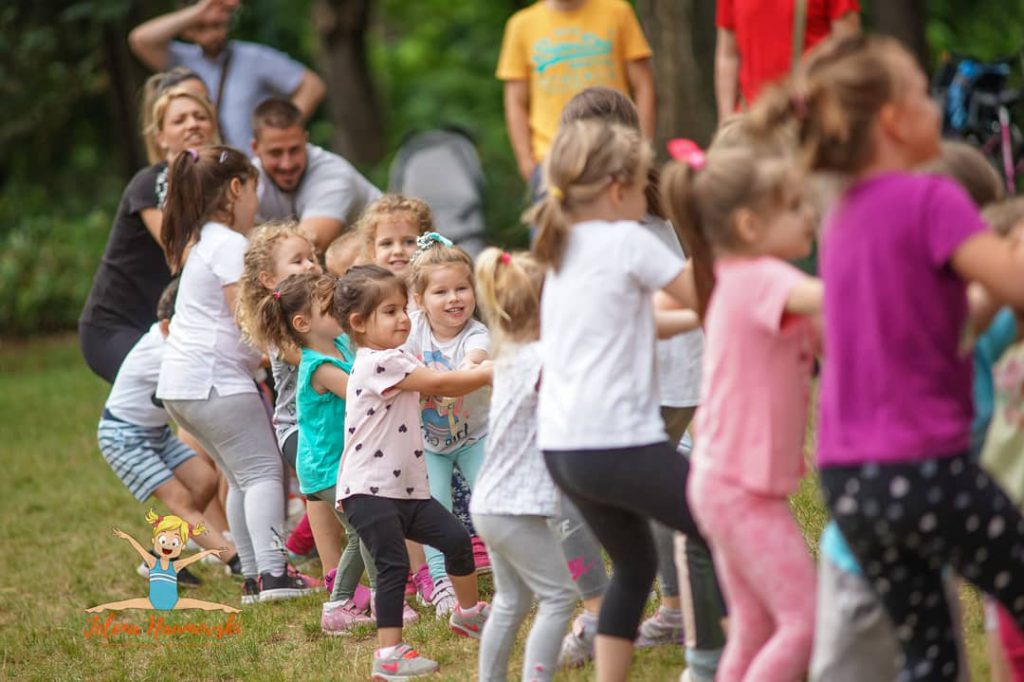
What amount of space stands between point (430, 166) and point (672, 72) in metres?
2.03

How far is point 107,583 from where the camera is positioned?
6719 millimetres

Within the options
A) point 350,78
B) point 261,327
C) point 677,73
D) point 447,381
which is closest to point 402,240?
point 261,327

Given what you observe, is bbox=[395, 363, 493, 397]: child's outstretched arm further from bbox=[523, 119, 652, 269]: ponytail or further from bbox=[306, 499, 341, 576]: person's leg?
bbox=[306, 499, 341, 576]: person's leg

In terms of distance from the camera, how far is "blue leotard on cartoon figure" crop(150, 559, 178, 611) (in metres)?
5.81

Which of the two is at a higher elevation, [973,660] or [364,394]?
[364,394]

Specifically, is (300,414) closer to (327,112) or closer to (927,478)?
(927,478)

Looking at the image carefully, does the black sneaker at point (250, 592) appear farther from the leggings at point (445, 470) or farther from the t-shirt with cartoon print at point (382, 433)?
the t-shirt with cartoon print at point (382, 433)

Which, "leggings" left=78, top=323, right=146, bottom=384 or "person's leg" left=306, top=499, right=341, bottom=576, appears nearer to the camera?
"person's leg" left=306, top=499, right=341, bottom=576

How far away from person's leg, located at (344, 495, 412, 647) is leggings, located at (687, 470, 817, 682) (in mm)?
1599

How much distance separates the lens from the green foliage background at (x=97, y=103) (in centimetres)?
1709

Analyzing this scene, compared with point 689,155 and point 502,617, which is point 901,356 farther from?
point 502,617

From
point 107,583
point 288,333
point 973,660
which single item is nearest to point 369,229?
point 288,333

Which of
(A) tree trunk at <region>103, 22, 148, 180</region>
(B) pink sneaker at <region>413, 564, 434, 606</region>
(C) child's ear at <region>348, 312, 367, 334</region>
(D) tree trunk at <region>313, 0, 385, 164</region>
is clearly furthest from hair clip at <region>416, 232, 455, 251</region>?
(A) tree trunk at <region>103, 22, 148, 180</region>

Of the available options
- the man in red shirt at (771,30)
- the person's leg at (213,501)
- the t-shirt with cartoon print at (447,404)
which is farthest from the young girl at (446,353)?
the man in red shirt at (771,30)
